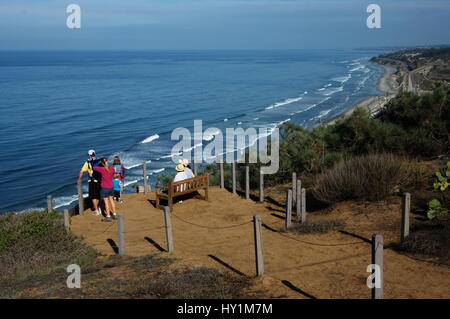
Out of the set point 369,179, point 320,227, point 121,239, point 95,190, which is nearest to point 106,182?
point 95,190

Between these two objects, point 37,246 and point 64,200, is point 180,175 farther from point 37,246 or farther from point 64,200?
point 64,200

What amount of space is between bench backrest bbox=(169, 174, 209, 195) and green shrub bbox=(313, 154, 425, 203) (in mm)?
3232

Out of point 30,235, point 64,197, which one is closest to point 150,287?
point 30,235

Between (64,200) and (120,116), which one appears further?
(120,116)

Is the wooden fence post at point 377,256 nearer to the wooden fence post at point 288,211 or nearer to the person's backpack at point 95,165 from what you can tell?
the wooden fence post at point 288,211

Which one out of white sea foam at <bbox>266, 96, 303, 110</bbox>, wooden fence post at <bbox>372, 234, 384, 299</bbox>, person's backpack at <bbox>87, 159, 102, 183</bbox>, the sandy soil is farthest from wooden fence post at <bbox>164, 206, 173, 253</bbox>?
white sea foam at <bbox>266, 96, 303, 110</bbox>

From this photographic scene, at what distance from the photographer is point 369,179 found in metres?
11.4

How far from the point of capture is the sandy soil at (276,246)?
6.95 meters

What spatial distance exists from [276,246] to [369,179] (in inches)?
132

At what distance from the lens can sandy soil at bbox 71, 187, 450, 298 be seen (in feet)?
22.8

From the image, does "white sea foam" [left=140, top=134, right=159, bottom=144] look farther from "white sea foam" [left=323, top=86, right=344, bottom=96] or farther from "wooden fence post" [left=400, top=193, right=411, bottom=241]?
"white sea foam" [left=323, top=86, right=344, bottom=96]
